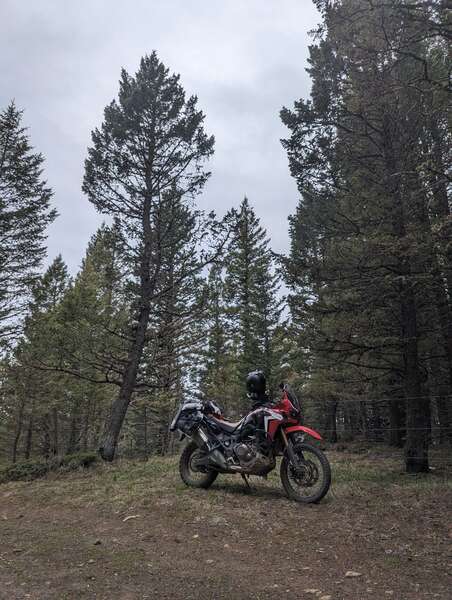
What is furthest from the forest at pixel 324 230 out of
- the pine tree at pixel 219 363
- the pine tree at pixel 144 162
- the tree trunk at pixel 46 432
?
the tree trunk at pixel 46 432

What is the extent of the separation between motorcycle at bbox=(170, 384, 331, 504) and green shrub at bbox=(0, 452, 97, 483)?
391 cm

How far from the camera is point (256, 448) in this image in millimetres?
6062

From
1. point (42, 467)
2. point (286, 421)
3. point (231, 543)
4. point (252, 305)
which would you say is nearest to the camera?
point (231, 543)

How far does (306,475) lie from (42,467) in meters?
7.12

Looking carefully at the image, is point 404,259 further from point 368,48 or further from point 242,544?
point 242,544

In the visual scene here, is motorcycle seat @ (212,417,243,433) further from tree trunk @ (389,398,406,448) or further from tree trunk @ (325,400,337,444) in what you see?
tree trunk @ (325,400,337,444)

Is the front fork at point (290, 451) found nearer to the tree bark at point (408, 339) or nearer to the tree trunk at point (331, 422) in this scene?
the tree bark at point (408, 339)

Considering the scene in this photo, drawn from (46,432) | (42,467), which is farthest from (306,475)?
(46,432)

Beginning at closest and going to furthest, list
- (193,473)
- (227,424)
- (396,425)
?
(227,424), (193,473), (396,425)

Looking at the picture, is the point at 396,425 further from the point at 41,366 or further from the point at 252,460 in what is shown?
the point at 41,366

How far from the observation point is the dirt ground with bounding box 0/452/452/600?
3291 mm

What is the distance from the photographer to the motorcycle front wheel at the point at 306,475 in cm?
551

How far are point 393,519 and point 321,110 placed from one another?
9.09 meters

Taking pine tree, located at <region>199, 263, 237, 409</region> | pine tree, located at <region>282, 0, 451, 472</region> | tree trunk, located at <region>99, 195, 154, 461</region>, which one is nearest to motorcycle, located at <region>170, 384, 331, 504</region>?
pine tree, located at <region>282, 0, 451, 472</region>
